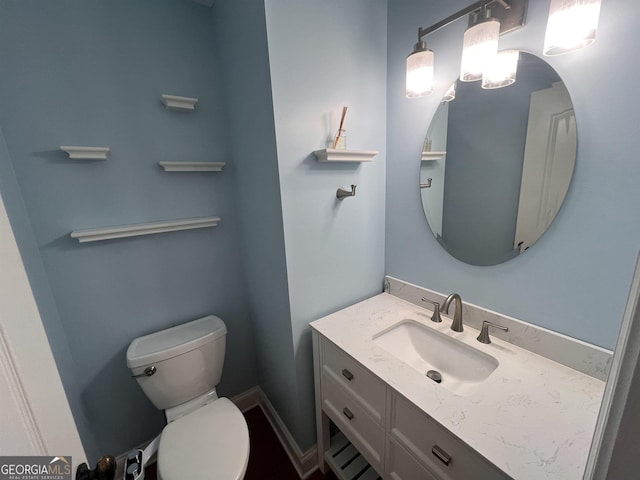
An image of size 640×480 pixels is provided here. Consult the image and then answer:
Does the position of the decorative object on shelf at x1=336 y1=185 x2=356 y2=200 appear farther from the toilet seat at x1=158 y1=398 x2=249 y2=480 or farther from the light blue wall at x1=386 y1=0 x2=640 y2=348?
the toilet seat at x1=158 y1=398 x2=249 y2=480

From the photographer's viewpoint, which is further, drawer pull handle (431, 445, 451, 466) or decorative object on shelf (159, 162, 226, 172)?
decorative object on shelf (159, 162, 226, 172)

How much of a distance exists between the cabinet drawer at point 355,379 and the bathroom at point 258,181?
7.1 inches

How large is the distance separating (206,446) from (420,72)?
1.87m

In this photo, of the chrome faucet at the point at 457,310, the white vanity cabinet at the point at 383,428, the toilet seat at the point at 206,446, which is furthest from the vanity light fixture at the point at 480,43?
the toilet seat at the point at 206,446

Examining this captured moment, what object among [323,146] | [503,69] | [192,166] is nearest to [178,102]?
[192,166]

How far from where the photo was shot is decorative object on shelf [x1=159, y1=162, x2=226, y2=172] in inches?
51.1

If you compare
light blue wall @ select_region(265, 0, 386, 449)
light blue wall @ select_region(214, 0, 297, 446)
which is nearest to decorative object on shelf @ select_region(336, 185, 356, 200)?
light blue wall @ select_region(265, 0, 386, 449)

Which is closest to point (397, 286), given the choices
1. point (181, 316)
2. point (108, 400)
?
point (181, 316)

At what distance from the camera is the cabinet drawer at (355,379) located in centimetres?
94

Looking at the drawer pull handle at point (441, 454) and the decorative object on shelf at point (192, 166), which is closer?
the drawer pull handle at point (441, 454)

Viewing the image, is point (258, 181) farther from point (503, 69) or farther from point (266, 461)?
point (266, 461)

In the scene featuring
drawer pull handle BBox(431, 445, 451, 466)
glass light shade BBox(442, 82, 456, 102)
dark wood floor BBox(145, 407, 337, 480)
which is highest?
glass light shade BBox(442, 82, 456, 102)

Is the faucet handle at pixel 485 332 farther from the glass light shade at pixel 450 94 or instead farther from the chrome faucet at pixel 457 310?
the glass light shade at pixel 450 94

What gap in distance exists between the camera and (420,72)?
1090 mm
